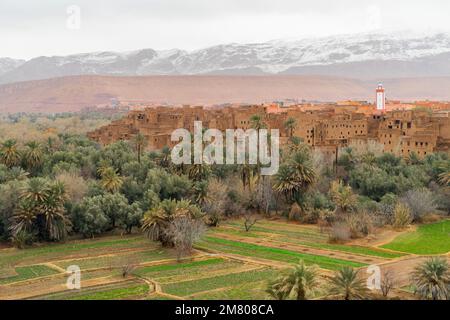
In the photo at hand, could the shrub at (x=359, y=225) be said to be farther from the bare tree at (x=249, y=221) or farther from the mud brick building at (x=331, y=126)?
the mud brick building at (x=331, y=126)

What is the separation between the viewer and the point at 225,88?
165 meters

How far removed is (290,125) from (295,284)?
112ft

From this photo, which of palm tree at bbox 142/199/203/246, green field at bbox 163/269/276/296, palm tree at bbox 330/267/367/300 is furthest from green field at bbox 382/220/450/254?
palm tree at bbox 142/199/203/246

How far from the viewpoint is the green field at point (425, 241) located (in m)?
31.1

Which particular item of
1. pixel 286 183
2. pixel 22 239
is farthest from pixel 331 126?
A: pixel 22 239

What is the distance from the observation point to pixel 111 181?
129 feet

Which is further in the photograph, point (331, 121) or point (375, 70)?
point (375, 70)

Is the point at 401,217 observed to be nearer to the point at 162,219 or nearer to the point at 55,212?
the point at 162,219

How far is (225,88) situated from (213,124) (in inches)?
4139

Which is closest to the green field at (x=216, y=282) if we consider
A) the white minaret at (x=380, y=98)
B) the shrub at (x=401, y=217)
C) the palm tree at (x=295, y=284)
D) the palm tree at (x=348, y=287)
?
the palm tree at (x=295, y=284)

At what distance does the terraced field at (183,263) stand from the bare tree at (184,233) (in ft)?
2.17
